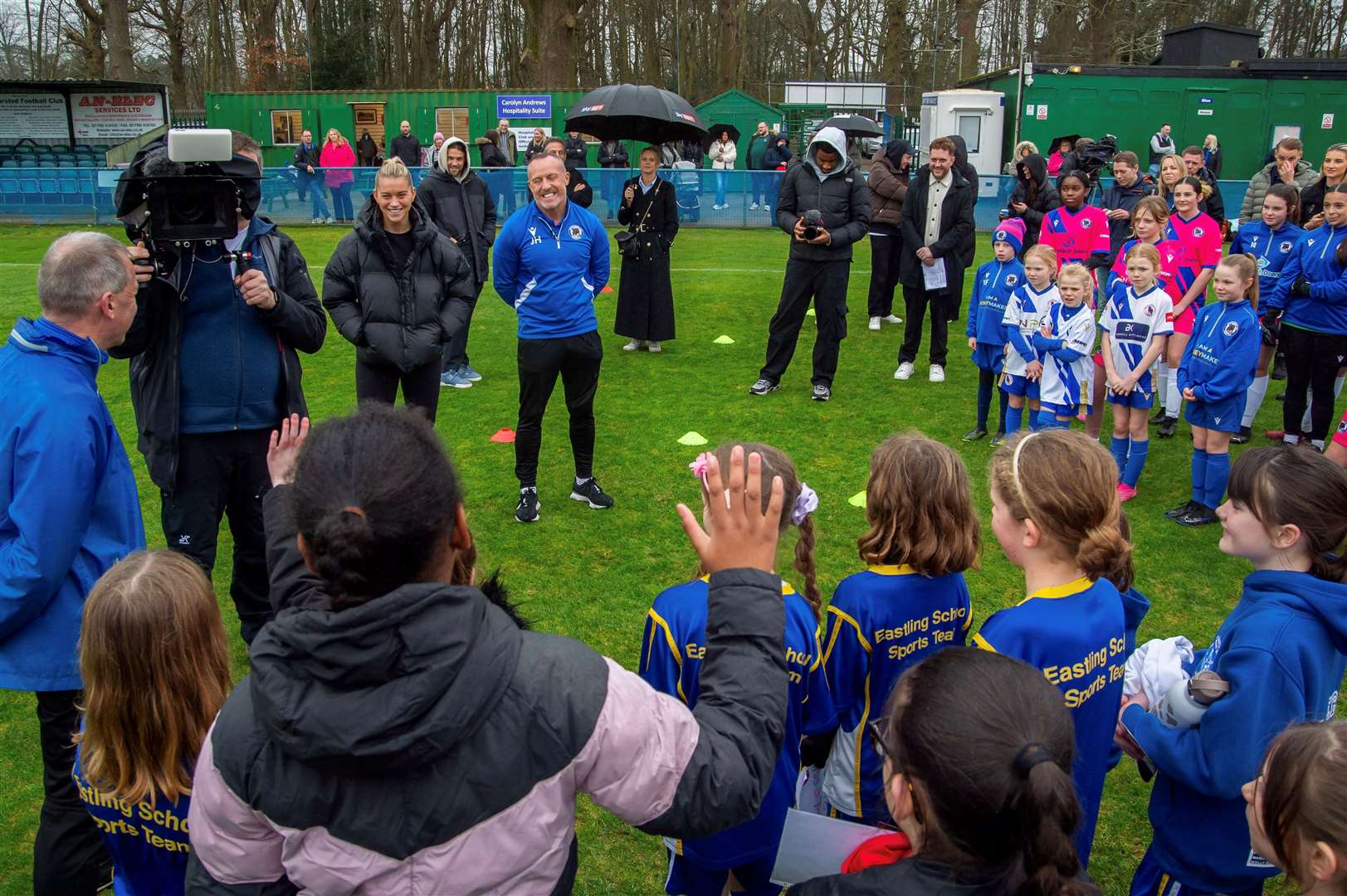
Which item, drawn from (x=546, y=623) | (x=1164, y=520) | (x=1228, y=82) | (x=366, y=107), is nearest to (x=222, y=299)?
(x=546, y=623)

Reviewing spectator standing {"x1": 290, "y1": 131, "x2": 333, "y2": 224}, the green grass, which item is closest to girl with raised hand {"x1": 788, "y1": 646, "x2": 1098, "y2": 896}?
the green grass

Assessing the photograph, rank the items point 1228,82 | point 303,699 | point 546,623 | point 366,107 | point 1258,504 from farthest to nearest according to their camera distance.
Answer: point 366,107
point 1228,82
point 546,623
point 1258,504
point 303,699

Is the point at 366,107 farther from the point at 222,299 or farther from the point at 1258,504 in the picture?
the point at 1258,504

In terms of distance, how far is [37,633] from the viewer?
2.71 m

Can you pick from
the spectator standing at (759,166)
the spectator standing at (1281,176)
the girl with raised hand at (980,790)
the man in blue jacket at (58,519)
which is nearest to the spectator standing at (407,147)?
the spectator standing at (759,166)

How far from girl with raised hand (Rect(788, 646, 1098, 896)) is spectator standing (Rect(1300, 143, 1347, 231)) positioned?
20.6ft

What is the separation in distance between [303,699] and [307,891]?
14.5 inches

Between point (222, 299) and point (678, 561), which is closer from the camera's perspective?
point (222, 299)

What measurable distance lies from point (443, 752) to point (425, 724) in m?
0.07

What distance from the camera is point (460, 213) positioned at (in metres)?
8.23

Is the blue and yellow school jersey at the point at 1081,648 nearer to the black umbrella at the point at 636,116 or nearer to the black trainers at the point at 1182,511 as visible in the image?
the black trainers at the point at 1182,511

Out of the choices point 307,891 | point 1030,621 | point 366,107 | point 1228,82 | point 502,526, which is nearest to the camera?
point 307,891

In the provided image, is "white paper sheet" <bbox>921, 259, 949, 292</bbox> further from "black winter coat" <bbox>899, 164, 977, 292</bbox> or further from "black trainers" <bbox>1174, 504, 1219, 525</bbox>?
"black trainers" <bbox>1174, 504, 1219, 525</bbox>

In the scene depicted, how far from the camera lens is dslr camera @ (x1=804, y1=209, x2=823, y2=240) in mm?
7698
